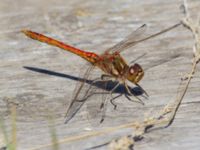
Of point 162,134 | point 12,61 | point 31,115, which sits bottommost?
point 162,134

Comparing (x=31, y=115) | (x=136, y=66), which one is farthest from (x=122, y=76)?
(x=31, y=115)

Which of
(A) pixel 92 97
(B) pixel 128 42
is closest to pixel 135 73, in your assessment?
(A) pixel 92 97

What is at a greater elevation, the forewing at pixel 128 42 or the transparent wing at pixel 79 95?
the forewing at pixel 128 42

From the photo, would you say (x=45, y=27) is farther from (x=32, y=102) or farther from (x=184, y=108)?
(x=184, y=108)

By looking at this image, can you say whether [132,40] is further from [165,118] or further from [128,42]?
[165,118]

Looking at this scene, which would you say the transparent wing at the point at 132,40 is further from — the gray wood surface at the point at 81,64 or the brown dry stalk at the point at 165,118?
the brown dry stalk at the point at 165,118

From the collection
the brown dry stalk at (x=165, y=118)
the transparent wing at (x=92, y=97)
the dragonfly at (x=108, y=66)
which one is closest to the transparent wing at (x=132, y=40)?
the dragonfly at (x=108, y=66)
